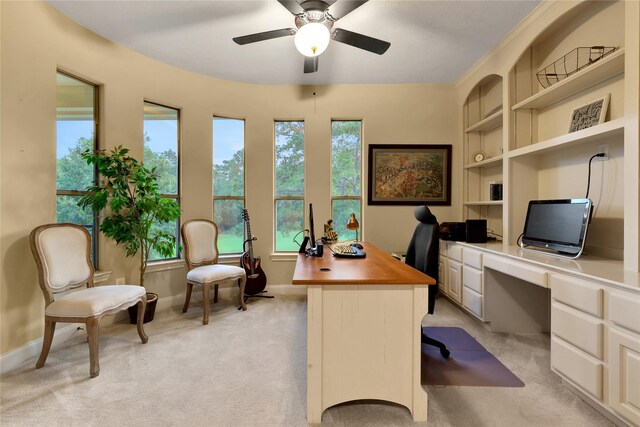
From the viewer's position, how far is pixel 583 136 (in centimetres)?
209

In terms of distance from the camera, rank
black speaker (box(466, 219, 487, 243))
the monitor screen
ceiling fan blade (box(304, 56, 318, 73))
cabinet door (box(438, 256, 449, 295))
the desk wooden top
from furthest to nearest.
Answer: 1. cabinet door (box(438, 256, 449, 295))
2. black speaker (box(466, 219, 487, 243))
3. ceiling fan blade (box(304, 56, 318, 73))
4. the monitor screen
5. the desk wooden top

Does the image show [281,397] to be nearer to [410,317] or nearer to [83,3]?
[410,317]

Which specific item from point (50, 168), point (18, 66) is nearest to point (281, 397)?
point (50, 168)

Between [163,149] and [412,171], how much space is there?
320cm

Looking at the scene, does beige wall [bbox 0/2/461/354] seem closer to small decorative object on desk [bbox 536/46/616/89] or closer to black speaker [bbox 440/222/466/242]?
black speaker [bbox 440/222/466/242]

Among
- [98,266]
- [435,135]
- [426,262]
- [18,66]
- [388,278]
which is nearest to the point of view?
[388,278]

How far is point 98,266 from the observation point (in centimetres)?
289

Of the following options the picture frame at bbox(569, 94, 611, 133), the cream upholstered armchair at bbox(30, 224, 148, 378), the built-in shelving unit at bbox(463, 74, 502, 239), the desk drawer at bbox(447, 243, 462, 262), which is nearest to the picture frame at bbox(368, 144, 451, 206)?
the built-in shelving unit at bbox(463, 74, 502, 239)

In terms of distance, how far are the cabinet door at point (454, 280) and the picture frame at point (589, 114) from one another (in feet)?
5.24

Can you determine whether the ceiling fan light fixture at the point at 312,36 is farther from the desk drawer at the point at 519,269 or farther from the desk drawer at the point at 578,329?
the desk drawer at the point at 578,329

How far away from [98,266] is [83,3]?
234cm

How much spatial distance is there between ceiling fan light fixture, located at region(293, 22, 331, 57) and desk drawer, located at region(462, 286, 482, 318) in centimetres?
260

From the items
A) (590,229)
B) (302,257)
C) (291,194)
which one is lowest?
(302,257)

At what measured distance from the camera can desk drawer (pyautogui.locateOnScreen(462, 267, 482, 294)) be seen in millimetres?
2752
